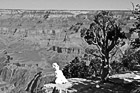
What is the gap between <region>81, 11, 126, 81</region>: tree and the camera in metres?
16.2

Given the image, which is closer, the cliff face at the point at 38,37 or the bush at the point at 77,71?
the bush at the point at 77,71

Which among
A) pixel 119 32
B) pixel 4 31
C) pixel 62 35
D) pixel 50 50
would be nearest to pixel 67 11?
pixel 62 35

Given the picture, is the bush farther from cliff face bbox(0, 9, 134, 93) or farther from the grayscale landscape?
cliff face bbox(0, 9, 134, 93)

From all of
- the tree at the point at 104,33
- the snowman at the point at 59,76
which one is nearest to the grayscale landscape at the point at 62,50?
the tree at the point at 104,33

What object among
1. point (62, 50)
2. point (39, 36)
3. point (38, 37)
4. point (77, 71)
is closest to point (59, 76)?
point (77, 71)

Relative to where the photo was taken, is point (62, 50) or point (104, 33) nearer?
point (104, 33)

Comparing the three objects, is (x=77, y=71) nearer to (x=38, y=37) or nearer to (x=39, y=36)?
(x=38, y=37)

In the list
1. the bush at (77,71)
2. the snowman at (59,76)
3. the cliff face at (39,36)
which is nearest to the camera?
the snowman at (59,76)

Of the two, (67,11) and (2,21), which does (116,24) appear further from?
(2,21)

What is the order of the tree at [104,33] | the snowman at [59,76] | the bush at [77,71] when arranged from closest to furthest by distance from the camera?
the snowman at [59,76] → the tree at [104,33] → the bush at [77,71]

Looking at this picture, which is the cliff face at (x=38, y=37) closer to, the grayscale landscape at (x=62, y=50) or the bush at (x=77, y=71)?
the grayscale landscape at (x=62, y=50)

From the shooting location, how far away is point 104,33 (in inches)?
645

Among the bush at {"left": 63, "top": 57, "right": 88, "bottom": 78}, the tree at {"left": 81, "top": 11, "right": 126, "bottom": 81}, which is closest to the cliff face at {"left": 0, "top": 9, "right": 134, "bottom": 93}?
the bush at {"left": 63, "top": 57, "right": 88, "bottom": 78}

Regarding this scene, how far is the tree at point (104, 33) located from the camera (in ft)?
53.2
